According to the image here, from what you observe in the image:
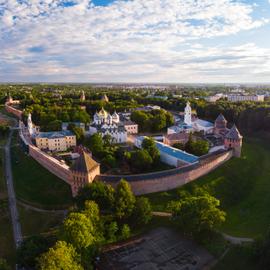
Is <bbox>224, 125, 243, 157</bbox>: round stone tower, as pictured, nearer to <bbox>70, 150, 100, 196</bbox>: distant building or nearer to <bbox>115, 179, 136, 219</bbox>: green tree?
<bbox>115, 179, 136, 219</bbox>: green tree

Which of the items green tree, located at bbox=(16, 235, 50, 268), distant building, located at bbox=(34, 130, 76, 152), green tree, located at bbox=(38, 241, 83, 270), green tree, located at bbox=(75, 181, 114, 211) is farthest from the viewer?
distant building, located at bbox=(34, 130, 76, 152)

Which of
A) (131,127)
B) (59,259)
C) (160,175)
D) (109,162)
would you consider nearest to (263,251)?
(160,175)

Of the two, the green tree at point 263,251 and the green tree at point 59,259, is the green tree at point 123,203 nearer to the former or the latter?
the green tree at point 59,259

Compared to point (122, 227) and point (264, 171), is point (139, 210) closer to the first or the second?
point (122, 227)

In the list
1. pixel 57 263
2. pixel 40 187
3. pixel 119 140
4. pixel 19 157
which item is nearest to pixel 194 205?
pixel 57 263

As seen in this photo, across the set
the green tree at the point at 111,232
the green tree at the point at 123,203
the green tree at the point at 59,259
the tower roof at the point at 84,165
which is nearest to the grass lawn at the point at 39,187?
the tower roof at the point at 84,165

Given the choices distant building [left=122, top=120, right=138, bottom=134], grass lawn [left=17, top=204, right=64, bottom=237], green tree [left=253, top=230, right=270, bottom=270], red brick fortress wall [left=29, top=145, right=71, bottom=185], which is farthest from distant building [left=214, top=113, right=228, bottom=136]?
grass lawn [left=17, top=204, right=64, bottom=237]

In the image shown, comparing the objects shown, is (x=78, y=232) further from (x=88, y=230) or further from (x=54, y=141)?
(x=54, y=141)

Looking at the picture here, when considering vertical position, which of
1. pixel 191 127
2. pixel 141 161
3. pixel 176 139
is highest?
pixel 191 127
